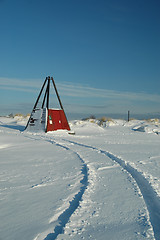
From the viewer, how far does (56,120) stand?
14.7 metres

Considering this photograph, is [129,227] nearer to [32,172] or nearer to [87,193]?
[87,193]

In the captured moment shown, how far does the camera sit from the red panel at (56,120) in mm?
14281

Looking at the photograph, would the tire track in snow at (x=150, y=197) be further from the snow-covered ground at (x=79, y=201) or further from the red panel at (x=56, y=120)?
the red panel at (x=56, y=120)

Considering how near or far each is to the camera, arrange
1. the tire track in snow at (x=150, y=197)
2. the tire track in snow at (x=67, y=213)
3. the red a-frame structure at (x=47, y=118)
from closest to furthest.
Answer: the tire track in snow at (x=67, y=213) < the tire track in snow at (x=150, y=197) < the red a-frame structure at (x=47, y=118)

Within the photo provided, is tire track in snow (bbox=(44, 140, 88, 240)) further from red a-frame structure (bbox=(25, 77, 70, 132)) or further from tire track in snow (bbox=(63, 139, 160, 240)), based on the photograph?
red a-frame structure (bbox=(25, 77, 70, 132))

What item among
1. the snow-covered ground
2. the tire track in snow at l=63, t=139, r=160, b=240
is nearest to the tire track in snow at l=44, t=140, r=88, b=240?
the snow-covered ground

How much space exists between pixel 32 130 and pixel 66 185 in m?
11.5

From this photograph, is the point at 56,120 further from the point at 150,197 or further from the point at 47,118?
the point at 150,197

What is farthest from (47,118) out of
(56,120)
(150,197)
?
(150,197)

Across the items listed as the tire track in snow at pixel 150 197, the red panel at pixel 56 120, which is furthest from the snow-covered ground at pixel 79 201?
the red panel at pixel 56 120

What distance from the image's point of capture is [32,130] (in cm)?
1477

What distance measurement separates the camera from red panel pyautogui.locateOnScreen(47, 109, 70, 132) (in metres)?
14.3

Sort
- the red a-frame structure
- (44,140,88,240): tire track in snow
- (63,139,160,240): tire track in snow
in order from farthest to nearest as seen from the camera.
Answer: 1. the red a-frame structure
2. (63,139,160,240): tire track in snow
3. (44,140,88,240): tire track in snow

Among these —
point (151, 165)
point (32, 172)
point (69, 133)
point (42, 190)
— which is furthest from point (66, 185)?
point (69, 133)
